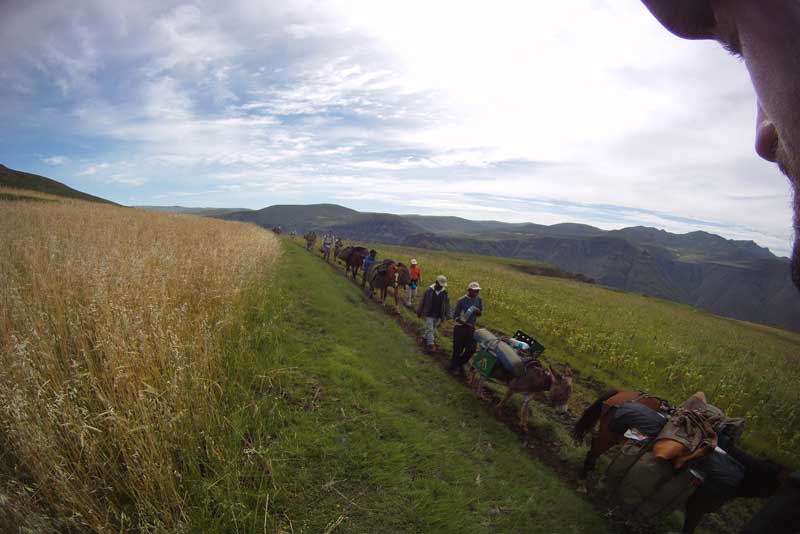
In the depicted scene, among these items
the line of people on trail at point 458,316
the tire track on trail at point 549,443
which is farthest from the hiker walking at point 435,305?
Answer: the tire track on trail at point 549,443

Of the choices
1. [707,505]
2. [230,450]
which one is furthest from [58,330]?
[707,505]

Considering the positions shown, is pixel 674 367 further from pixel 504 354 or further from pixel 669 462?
pixel 669 462

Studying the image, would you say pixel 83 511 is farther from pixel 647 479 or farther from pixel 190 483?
pixel 647 479

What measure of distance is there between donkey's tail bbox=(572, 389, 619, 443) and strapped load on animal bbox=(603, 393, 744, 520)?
115cm

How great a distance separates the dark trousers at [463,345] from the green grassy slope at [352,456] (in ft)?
3.96

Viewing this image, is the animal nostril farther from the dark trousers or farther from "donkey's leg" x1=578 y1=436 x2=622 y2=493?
the dark trousers

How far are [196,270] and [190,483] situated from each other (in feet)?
14.3

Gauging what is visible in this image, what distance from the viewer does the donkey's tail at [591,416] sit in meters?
5.77

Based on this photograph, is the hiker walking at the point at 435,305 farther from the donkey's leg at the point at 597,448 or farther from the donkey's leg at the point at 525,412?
the donkey's leg at the point at 597,448

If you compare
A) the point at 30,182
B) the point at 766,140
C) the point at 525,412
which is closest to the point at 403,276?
the point at 525,412

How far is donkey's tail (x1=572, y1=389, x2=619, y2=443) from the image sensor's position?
5.77m

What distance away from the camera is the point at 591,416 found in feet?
19.1

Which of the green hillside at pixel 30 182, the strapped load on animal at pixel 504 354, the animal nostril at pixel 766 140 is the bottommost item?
the strapped load on animal at pixel 504 354

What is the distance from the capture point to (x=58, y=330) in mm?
3725
